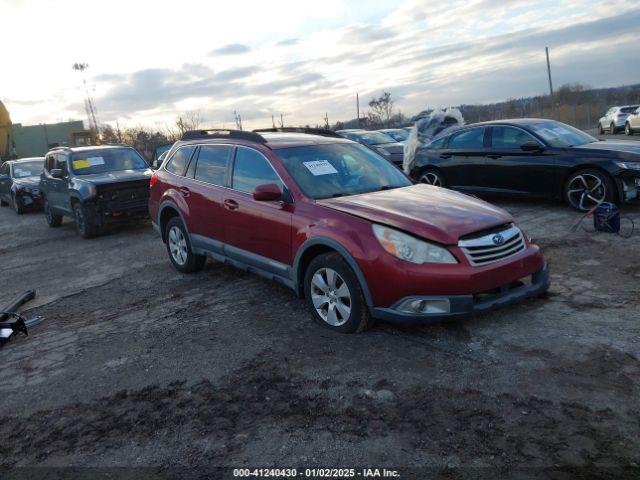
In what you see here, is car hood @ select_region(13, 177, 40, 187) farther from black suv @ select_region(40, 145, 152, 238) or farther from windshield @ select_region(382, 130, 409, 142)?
windshield @ select_region(382, 130, 409, 142)

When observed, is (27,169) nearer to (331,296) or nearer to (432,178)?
(432,178)

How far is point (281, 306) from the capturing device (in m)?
5.37

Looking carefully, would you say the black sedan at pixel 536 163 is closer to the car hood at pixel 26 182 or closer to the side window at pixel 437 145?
the side window at pixel 437 145

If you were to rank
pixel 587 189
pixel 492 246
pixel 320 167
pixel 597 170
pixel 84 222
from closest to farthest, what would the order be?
pixel 492 246, pixel 320 167, pixel 597 170, pixel 587 189, pixel 84 222

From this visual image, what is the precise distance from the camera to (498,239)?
426 cm

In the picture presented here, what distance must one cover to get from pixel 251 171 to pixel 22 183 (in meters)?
12.6

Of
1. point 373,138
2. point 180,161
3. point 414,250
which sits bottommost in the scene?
point 414,250

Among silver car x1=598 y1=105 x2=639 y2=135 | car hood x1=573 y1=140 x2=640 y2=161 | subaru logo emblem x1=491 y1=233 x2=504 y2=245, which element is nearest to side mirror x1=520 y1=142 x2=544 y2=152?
car hood x1=573 y1=140 x2=640 y2=161

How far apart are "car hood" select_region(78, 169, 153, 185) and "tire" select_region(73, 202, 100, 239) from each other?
55 centimetres

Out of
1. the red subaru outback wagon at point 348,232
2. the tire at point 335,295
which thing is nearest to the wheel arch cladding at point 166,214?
the red subaru outback wagon at point 348,232

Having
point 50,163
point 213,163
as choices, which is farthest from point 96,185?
point 213,163

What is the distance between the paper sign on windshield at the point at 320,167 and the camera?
204 inches

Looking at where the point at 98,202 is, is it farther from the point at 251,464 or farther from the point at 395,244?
the point at 251,464

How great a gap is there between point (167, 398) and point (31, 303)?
3.66m
